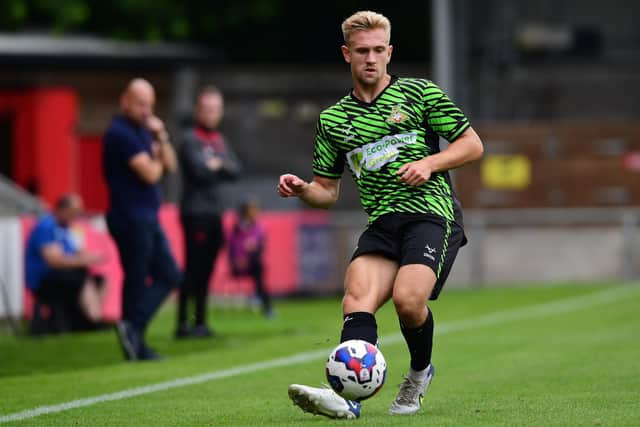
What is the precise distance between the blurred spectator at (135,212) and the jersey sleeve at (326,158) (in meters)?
4.26

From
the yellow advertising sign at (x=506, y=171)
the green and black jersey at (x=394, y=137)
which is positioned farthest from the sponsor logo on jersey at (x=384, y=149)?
the yellow advertising sign at (x=506, y=171)

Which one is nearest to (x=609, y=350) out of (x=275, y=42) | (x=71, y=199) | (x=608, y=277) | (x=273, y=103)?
(x=71, y=199)

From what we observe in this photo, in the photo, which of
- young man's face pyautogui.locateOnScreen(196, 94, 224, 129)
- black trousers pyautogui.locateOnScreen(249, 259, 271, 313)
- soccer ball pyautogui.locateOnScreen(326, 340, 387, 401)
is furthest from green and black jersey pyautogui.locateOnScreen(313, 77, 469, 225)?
black trousers pyautogui.locateOnScreen(249, 259, 271, 313)

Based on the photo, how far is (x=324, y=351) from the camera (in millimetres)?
12344

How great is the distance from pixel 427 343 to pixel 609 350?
445cm

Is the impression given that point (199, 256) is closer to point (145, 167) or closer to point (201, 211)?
point (201, 211)

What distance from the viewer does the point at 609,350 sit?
1170 centimetres

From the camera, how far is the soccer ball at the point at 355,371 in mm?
7043

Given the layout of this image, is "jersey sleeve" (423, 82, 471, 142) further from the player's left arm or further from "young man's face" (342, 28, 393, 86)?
"young man's face" (342, 28, 393, 86)

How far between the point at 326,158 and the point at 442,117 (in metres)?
0.63

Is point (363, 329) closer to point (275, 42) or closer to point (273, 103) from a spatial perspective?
point (273, 103)

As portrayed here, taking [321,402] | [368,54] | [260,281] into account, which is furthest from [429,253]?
[260,281]

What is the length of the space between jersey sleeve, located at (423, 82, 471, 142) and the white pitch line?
8.45 ft

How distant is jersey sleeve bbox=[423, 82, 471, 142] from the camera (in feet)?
24.9
